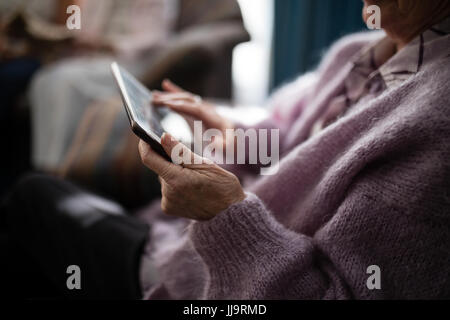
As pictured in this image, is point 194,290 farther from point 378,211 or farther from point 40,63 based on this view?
point 40,63

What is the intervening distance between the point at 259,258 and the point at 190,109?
0.32 meters

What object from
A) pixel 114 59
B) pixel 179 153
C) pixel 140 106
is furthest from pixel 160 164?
pixel 114 59

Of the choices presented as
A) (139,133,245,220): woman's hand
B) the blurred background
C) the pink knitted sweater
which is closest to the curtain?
the blurred background

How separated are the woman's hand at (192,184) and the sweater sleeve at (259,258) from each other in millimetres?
14

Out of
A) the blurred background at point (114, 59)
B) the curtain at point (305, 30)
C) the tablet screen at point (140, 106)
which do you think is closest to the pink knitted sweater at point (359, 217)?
the tablet screen at point (140, 106)

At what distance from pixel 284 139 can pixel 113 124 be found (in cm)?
45

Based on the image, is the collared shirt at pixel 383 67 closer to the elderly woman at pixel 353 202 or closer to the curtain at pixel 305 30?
the elderly woman at pixel 353 202

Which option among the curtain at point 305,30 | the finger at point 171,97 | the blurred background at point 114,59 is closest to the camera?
the finger at point 171,97

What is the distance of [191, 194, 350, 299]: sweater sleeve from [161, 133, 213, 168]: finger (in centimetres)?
8

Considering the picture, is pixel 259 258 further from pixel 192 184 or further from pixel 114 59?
pixel 114 59

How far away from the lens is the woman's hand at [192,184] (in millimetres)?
432

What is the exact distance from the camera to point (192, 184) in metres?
0.44

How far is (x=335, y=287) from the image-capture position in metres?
0.47
